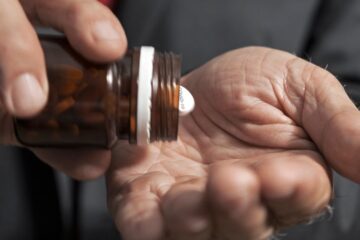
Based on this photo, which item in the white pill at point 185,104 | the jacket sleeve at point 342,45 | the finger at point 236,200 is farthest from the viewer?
the jacket sleeve at point 342,45

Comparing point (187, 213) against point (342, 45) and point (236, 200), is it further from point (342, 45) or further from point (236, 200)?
point (342, 45)

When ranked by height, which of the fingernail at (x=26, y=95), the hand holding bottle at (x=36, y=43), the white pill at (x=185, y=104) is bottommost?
the white pill at (x=185, y=104)

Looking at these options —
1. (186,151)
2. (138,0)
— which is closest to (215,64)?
(186,151)

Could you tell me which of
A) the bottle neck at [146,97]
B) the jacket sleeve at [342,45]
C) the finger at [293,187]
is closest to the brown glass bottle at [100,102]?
the bottle neck at [146,97]

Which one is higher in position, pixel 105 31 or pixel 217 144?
pixel 105 31

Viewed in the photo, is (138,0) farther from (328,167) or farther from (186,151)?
(328,167)

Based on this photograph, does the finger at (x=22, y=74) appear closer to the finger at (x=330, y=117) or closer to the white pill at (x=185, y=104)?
the white pill at (x=185, y=104)

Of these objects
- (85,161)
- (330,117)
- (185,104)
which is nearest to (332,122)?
(330,117)

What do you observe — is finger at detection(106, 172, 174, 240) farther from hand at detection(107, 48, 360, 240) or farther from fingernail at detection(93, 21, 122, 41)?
fingernail at detection(93, 21, 122, 41)
